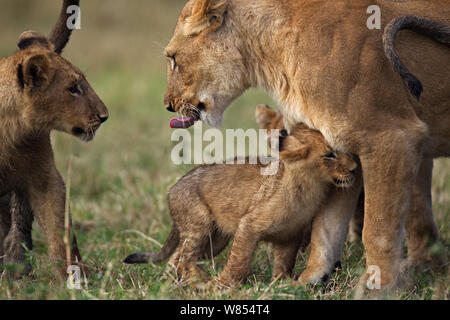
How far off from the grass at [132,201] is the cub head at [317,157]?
0.63 metres

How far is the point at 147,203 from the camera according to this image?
6.81 m

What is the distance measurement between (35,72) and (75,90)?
0.31 meters

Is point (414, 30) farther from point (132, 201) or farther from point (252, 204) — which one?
point (132, 201)

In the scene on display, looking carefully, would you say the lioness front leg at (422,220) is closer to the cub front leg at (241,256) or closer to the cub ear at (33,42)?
the cub front leg at (241,256)

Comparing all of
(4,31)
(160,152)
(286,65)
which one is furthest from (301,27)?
(4,31)

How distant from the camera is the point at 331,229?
4.93m

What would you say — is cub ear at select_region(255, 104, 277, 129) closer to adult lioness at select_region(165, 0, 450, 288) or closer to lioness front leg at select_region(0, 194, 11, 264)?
adult lioness at select_region(165, 0, 450, 288)

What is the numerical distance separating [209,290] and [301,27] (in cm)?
172

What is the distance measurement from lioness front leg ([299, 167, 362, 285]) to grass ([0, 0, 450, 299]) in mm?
140

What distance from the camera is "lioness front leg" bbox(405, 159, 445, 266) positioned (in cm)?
536

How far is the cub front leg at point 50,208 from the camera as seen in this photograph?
Answer: 4867mm

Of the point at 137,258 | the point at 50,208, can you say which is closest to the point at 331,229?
the point at 137,258

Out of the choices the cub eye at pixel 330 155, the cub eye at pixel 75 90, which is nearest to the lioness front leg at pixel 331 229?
the cub eye at pixel 330 155

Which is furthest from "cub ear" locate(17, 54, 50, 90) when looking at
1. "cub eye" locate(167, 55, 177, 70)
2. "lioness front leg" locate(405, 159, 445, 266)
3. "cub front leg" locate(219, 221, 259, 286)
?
"lioness front leg" locate(405, 159, 445, 266)
